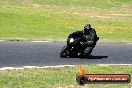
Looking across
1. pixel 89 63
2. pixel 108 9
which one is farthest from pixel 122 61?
pixel 108 9

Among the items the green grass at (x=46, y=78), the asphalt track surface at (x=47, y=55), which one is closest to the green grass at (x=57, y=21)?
the asphalt track surface at (x=47, y=55)

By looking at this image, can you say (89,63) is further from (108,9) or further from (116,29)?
(108,9)

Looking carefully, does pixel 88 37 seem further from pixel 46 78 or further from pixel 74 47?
pixel 46 78

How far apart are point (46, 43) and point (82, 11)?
31899 mm

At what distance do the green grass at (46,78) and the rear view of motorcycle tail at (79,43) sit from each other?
2.76 meters

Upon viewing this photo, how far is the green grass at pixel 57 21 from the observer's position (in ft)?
110

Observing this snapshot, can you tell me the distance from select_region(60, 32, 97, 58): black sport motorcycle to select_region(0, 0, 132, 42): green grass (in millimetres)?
10644

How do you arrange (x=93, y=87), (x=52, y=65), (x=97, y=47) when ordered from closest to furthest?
(x=93, y=87)
(x=52, y=65)
(x=97, y=47)

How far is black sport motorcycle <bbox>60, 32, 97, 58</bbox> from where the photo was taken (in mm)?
18800

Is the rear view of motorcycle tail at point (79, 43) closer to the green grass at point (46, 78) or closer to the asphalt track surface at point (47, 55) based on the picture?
the asphalt track surface at point (47, 55)

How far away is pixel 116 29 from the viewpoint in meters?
40.8

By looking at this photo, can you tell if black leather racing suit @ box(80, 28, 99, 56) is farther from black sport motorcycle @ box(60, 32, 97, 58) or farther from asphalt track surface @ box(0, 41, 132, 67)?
asphalt track surface @ box(0, 41, 132, 67)

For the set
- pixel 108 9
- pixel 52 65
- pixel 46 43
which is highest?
pixel 52 65

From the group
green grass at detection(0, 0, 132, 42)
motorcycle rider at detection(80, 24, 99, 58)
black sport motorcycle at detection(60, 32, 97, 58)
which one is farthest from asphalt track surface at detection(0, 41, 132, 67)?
green grass at detection(0, 0, 132, 42)
